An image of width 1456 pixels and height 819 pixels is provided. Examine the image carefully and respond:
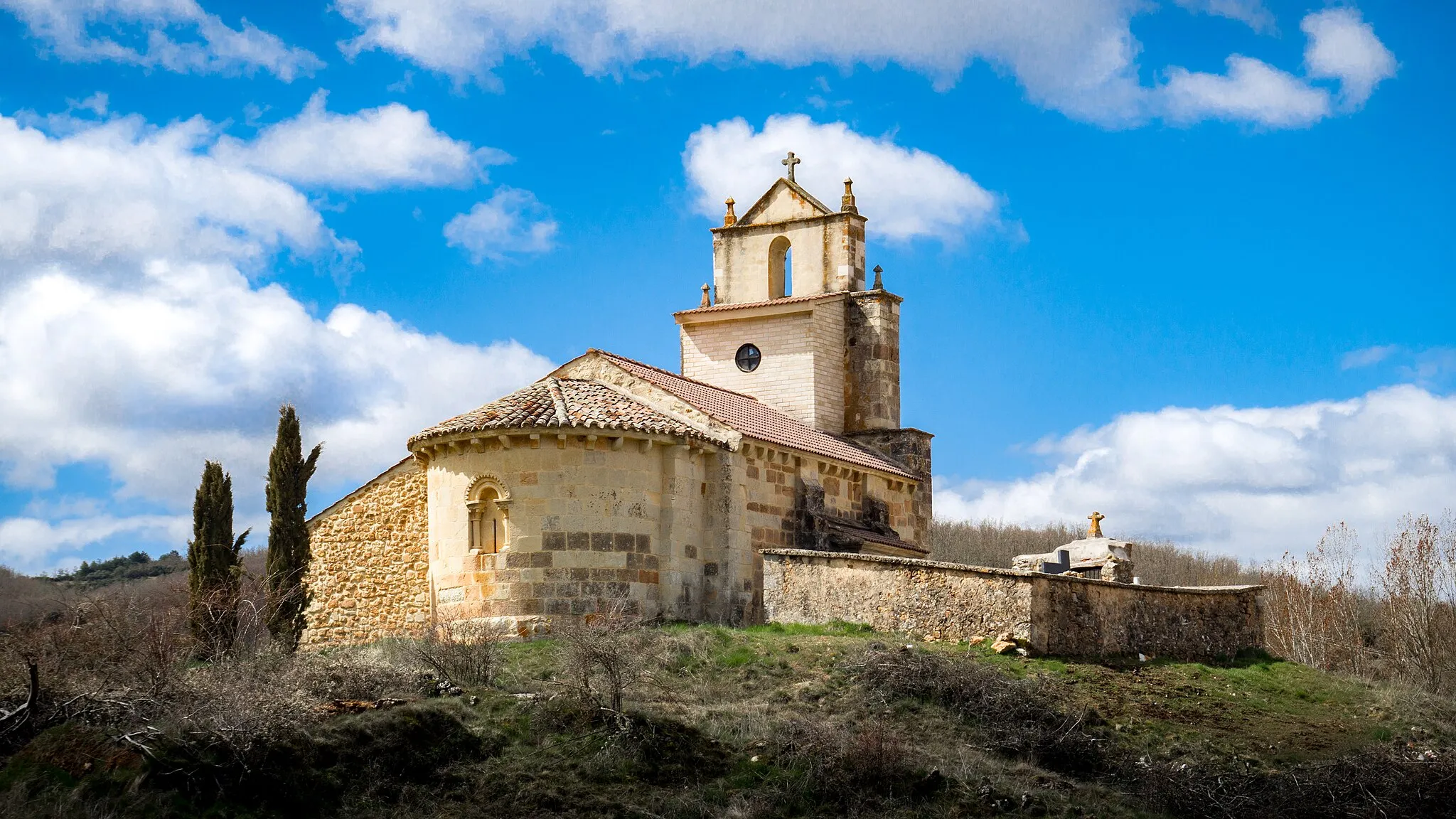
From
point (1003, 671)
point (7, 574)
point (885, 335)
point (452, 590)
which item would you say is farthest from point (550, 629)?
point (7, 574)

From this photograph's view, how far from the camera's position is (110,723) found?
18.1 m

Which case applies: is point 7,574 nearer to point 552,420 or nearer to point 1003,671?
point 552,420

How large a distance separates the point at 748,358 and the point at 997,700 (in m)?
17.1

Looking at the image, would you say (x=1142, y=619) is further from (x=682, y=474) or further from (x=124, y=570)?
(x=124, y=570)

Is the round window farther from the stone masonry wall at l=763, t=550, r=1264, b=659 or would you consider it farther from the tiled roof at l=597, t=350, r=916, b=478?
the stone masonry wall at l=763, t=550, r=1264, b=659

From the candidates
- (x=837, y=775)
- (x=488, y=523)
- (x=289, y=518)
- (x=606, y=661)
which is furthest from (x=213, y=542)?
(x=837, y=775)

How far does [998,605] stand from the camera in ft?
80.7

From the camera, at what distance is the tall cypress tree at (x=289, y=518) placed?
91.0 feet

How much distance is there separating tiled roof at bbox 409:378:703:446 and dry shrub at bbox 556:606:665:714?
→ 3.65 metres

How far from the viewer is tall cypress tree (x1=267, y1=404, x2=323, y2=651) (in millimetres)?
27734

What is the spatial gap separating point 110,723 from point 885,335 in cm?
2307

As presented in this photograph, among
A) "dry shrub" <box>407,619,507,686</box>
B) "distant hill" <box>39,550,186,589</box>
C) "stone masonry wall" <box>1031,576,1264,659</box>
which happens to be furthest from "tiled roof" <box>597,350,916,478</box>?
"distant hill" <box>39,550,186,589</box>

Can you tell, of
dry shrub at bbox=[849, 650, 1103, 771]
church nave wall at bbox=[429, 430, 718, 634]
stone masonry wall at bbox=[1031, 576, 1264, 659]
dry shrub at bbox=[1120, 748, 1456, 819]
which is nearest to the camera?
dry shrub at bbox=[1120, 748, 1456, 819]

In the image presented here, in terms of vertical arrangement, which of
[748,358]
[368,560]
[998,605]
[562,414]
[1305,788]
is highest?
[748,358]
